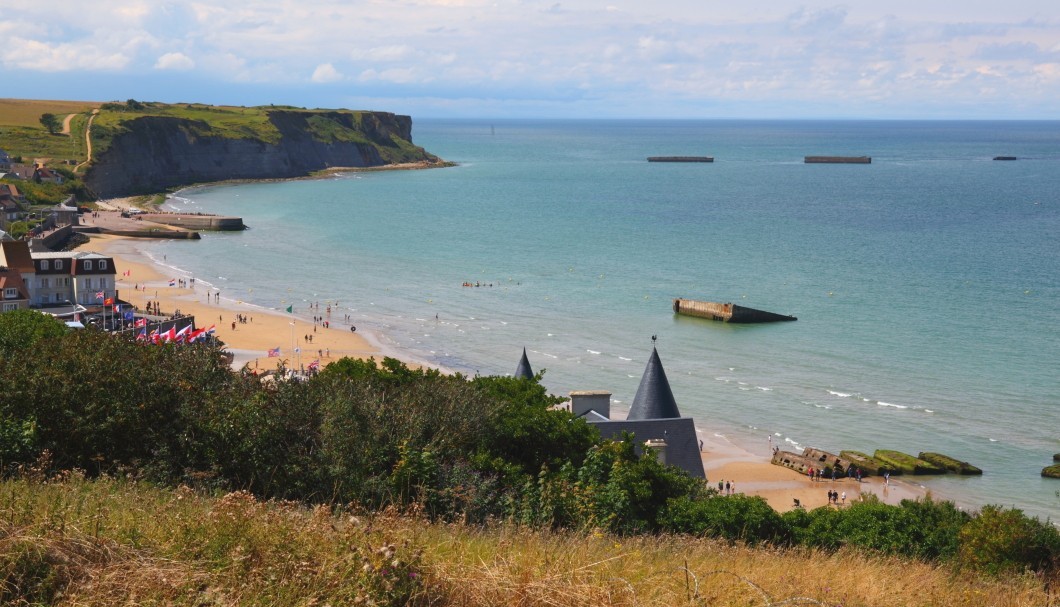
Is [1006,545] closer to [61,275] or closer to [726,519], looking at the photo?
[726,519]

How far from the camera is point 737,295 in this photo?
6812 cm

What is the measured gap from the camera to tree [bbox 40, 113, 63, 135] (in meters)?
149

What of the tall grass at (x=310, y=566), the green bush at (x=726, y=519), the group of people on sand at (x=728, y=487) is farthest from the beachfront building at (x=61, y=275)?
the tall grass at (x=310, y=566)

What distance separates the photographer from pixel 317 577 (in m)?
7.29

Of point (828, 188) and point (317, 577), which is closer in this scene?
point (317, 577)

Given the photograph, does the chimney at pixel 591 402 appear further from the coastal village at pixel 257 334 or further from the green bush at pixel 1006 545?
the green bush at pixel 1006 545

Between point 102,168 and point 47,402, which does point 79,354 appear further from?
point 102,168

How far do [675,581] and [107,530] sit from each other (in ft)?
15.0

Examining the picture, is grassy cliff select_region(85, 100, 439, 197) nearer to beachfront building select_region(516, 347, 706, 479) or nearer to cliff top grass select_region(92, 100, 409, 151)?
cliff top grass select_region(92, 100, 409, 151)

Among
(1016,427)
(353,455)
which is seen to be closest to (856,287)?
(1016,427)

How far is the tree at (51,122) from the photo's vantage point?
149363 mm

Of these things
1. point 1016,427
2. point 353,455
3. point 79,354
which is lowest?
point 1016,427

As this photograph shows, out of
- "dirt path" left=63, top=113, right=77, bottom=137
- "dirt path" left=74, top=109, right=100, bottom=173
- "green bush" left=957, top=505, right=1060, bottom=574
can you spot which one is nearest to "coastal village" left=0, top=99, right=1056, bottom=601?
"green bush" left=957, top=505, right=1060, bottom=574

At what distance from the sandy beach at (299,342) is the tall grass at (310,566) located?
22197mm
